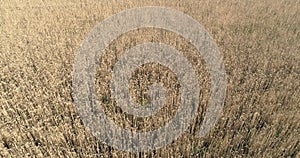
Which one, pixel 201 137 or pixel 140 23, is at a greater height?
pixel 140 23

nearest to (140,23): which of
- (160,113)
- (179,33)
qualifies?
(179,33)

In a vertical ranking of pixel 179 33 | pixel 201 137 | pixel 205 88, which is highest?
pixel 179 33

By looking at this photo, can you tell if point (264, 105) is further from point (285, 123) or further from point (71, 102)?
point (71, 102)

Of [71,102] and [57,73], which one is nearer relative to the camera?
[71,102]

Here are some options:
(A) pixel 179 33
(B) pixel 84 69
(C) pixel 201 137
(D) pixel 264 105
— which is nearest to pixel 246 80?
(D) pixel 264 105

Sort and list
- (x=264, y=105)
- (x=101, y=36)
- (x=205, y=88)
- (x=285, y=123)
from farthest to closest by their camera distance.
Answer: (x=101, y=36) → (x=205, y=88) → (x=264, y=105) → (x=285, y=123)

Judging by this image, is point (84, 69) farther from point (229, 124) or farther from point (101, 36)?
point (229, 124)

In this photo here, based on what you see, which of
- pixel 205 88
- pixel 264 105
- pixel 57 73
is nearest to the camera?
pixel 264 105
